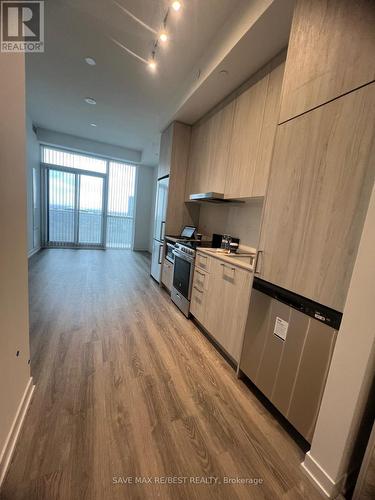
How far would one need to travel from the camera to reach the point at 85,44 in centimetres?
236

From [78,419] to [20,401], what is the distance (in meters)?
0.36

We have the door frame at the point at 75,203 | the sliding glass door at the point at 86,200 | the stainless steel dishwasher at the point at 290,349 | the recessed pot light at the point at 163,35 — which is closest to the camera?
the stainless steel dishwasher at the point at 290,349

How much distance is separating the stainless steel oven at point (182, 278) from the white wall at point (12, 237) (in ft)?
5.83

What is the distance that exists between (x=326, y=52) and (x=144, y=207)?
20.7 feet

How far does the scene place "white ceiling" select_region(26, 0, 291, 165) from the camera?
188cm

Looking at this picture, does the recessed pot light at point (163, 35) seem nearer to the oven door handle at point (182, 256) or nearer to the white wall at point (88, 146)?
the oven door handle at point (182, 256)

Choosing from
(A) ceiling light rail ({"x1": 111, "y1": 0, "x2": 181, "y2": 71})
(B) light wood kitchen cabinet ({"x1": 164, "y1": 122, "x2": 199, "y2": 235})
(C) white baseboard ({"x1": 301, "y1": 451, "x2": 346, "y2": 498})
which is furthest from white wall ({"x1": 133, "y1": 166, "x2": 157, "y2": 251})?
(C) white baseboard ({"x1": 301, "y1": 451, "x2": 346, "y2": 498})

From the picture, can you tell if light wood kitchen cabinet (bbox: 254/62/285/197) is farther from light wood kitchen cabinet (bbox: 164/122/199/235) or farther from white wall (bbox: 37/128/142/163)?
white wall (bbox: 37/128/142/163)

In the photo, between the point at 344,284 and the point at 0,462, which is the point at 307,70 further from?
the point at 0,462

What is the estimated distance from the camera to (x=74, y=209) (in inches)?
245

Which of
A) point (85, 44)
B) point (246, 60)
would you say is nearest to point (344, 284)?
point (246, 60)

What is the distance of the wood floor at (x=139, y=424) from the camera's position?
1.03 metres

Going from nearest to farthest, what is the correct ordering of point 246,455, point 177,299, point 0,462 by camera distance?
1. point 0,462
2. point 246,455
3. point 177,299

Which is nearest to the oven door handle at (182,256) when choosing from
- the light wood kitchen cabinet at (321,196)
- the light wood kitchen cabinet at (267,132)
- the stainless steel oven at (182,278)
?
the stainless steel oven at (182,278)
